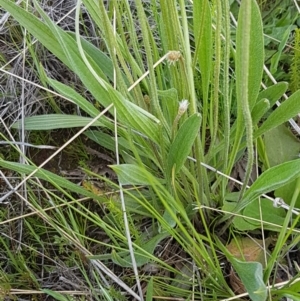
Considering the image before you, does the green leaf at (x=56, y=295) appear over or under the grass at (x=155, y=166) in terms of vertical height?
under

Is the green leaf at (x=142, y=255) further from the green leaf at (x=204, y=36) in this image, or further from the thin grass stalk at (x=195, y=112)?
the green leaf at (x=204, y=36)

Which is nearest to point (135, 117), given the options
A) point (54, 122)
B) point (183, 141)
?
point (183, 141)

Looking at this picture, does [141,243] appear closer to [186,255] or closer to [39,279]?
[186,255]

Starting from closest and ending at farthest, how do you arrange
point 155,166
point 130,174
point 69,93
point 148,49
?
point 148,49
point 130,174
point 69,93
point 155,166

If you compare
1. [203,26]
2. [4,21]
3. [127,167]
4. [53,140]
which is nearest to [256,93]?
[203,26]

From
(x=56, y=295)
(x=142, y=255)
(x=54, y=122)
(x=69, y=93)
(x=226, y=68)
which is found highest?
(x=226, y=68)

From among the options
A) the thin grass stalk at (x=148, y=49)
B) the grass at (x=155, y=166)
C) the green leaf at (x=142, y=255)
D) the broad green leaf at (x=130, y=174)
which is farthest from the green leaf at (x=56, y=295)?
the thin grass stalk at (x=148, y=49)

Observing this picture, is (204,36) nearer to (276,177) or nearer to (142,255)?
(276,177)
